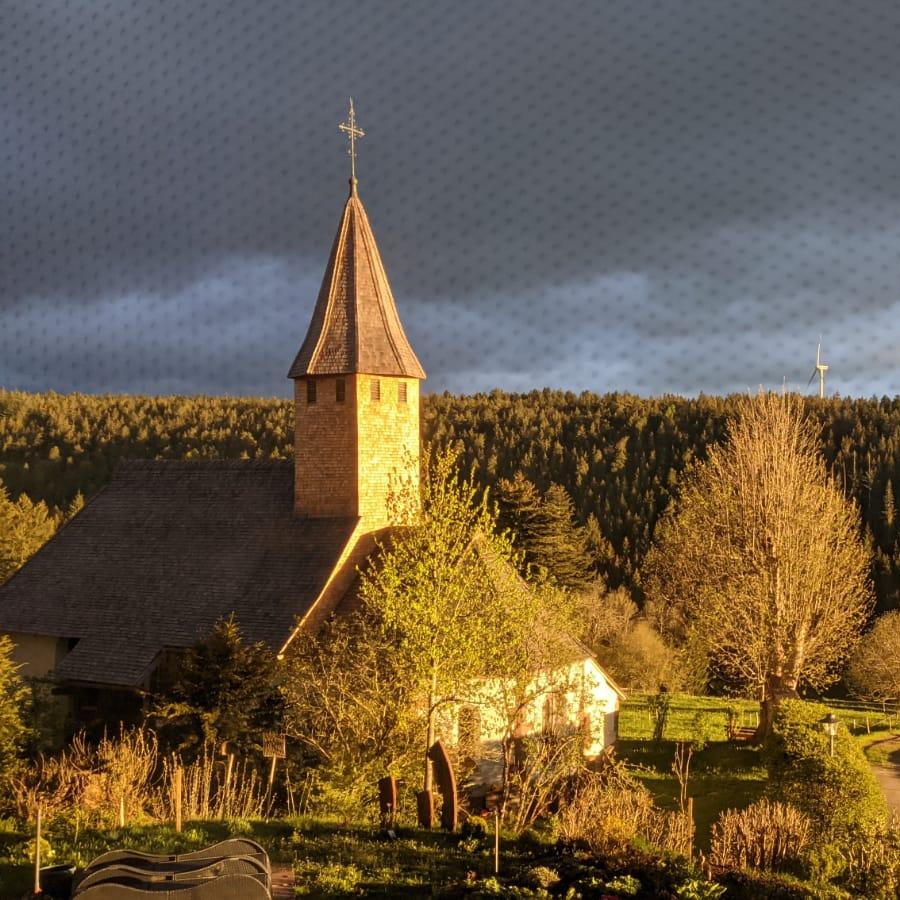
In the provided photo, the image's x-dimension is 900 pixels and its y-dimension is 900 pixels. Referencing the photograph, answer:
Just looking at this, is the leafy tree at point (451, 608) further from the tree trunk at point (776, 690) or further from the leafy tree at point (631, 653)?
the leafy tree at point (631, 653)

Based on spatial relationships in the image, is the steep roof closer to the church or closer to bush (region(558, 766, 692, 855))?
the church

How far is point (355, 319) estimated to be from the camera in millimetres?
34000

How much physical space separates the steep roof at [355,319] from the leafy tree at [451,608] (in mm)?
8090

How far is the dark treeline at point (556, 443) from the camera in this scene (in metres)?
104

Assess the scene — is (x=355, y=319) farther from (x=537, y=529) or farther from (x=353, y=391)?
(x=537, y=529)

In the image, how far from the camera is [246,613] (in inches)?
1249

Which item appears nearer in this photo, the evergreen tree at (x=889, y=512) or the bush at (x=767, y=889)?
the bush at (x=767, y=889)

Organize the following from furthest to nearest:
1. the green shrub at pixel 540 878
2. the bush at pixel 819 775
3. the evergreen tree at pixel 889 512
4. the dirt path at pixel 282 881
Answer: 1. the evergreen tree at pixel 889 512
2. the bush at pixel 819 775
3. the dirt path at pixel 282 881
4. the green shrub at pixel 540 878

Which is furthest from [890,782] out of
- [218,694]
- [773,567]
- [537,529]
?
[537,529]

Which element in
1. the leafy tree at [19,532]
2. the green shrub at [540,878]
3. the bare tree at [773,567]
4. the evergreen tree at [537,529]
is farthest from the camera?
the leafy tree at [19,532]

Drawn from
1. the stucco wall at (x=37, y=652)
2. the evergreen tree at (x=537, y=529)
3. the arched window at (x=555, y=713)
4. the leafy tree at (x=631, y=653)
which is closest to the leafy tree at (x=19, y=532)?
the stucco wall at (x=37, y=652)

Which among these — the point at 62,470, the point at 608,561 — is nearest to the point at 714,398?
the point at 608,561

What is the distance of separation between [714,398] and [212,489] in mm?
108377

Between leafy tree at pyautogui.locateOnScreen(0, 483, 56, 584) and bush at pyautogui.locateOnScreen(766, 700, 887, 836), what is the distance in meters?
40.8
